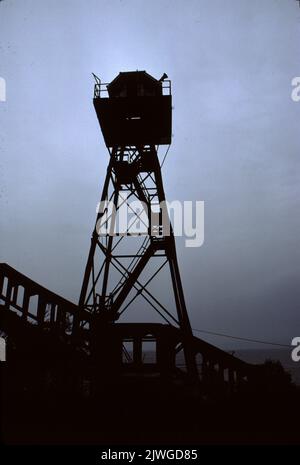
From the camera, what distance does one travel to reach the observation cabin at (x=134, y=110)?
13.3m

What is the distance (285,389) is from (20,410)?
852 cm

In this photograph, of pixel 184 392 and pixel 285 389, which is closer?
pixel 184 392

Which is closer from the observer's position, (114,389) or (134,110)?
(114,389)

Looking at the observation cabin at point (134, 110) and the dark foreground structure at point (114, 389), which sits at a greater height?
the observation cabin at point (134, 110)

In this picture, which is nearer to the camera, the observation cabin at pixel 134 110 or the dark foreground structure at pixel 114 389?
the dark foreground structure at pixel 114 389

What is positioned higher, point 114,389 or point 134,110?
point 134,110

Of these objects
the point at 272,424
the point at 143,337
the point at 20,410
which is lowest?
the point at 272,424

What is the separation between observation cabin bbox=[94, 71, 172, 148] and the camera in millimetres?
13320

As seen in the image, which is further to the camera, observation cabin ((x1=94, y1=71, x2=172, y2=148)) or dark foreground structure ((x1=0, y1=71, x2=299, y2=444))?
observation cabin ((x1=94, y1=71, x2=172, y2=148))

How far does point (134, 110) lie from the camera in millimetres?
13430

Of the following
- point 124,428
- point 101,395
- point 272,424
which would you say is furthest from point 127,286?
point 272,424
